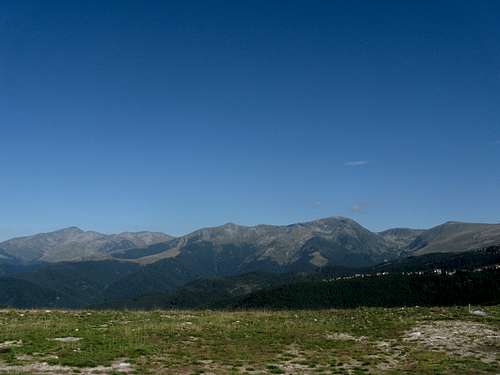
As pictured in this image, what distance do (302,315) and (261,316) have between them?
16.4ft

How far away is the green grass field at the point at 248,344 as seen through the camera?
25.5 metres

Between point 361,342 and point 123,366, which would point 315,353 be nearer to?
point 361,342

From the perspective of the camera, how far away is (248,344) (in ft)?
106

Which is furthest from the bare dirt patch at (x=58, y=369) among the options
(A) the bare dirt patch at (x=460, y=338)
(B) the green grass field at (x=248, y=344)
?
(A) the bare dirt patch at (x=460, y=338)

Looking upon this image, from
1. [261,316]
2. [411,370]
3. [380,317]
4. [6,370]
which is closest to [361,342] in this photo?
[411,370]

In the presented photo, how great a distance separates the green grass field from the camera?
25.5 m

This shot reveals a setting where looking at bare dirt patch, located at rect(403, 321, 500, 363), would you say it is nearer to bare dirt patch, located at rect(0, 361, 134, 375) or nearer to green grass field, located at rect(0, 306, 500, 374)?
green grass field, located at rect(0, 306, 500, 374)

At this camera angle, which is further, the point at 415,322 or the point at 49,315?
the point at 49,315

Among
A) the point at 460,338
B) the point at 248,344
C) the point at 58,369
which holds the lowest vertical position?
the point at 460,338

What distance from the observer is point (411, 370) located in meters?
25.3

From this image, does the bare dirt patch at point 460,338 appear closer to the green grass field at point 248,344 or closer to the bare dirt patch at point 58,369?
the green grass field at point 248,344

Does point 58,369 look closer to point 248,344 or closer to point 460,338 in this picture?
point 248,344

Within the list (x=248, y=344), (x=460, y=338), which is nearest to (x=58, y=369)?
(x=248, y=344)

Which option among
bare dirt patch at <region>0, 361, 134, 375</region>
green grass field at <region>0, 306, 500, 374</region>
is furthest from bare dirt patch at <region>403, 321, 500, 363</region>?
bare dirt patch at <region>0, 361, 134, 375</region>
